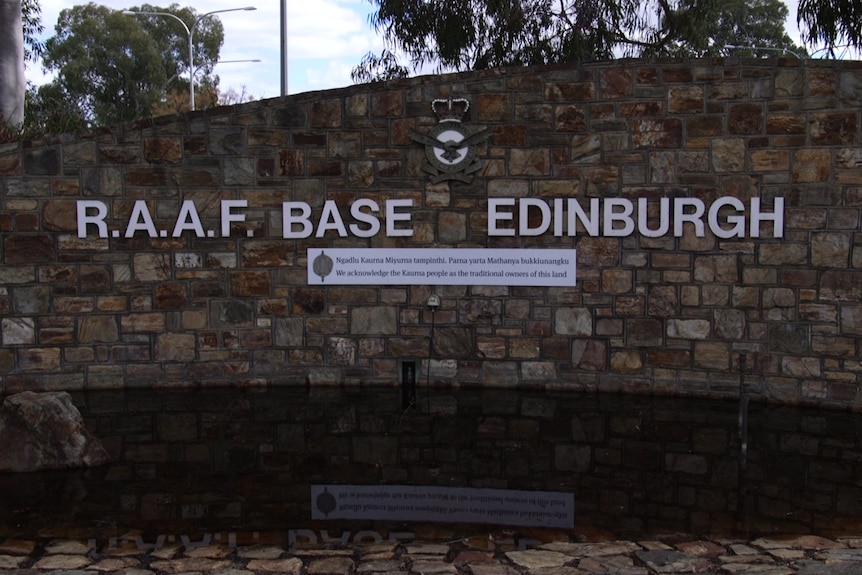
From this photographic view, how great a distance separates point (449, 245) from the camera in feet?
27.6

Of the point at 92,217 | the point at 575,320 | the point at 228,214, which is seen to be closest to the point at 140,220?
the point at 92,217

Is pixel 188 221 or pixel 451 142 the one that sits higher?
pixel 451 142

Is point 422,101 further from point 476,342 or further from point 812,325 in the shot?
point 812,325

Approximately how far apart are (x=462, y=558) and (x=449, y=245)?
14.3 ft

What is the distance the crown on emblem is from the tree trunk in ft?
29.3

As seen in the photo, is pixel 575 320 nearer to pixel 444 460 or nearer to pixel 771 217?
pixel 771 217

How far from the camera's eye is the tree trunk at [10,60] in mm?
14539

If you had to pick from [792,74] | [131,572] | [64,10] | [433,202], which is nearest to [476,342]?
[433,202]

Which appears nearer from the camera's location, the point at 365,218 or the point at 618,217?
the point at 618,217

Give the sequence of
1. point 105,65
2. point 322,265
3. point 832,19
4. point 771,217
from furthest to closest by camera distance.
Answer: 1. point 105,65
2. point 832,19
3. point 322,265
4. point 771,217

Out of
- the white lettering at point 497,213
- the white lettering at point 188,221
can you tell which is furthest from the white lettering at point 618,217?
the white lettering at point 188,221

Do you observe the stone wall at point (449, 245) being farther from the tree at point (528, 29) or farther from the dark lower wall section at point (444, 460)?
the tree at point (528, 29)

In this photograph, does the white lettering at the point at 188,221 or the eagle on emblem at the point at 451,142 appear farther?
the white lettering at the point at 188,221

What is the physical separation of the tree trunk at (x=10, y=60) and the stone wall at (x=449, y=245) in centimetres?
728
